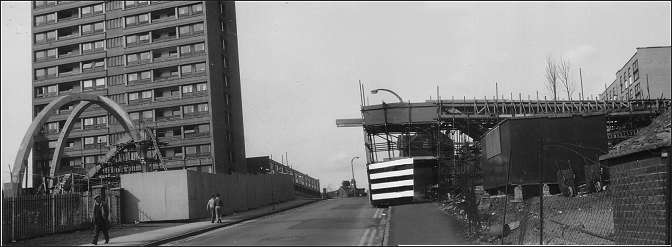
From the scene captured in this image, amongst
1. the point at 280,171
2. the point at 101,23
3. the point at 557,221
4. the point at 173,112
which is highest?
the point at 101,23

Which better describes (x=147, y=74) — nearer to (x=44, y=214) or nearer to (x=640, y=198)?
(x=44, y=214)

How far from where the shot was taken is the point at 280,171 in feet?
241

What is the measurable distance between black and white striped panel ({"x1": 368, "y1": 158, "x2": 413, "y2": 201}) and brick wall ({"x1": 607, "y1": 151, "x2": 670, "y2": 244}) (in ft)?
47.4

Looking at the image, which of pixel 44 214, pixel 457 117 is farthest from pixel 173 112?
pixel 44 214

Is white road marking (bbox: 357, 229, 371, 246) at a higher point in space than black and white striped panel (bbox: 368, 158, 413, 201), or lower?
lower

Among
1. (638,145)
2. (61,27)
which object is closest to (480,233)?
(638,145)

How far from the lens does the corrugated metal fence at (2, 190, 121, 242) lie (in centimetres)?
2083

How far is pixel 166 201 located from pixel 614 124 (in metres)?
37.4

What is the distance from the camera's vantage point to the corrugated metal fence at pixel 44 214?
68.3ft

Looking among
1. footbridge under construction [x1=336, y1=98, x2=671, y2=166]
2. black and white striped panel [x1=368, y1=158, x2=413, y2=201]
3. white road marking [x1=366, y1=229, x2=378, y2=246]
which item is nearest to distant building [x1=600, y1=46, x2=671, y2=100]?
footbridge under construction [x1=336, y1=98, x2=671, y2=166]

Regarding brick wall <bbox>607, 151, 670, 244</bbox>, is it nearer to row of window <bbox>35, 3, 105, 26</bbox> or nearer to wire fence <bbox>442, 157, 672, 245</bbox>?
wire fence <bbox>442, 157, 672, 245</bbox>

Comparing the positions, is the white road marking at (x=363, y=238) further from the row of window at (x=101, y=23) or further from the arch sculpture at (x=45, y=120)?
the row of window at (x=101, y=23)

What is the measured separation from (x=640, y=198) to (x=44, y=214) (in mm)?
20260

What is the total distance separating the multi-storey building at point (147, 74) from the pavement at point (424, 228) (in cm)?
5969
